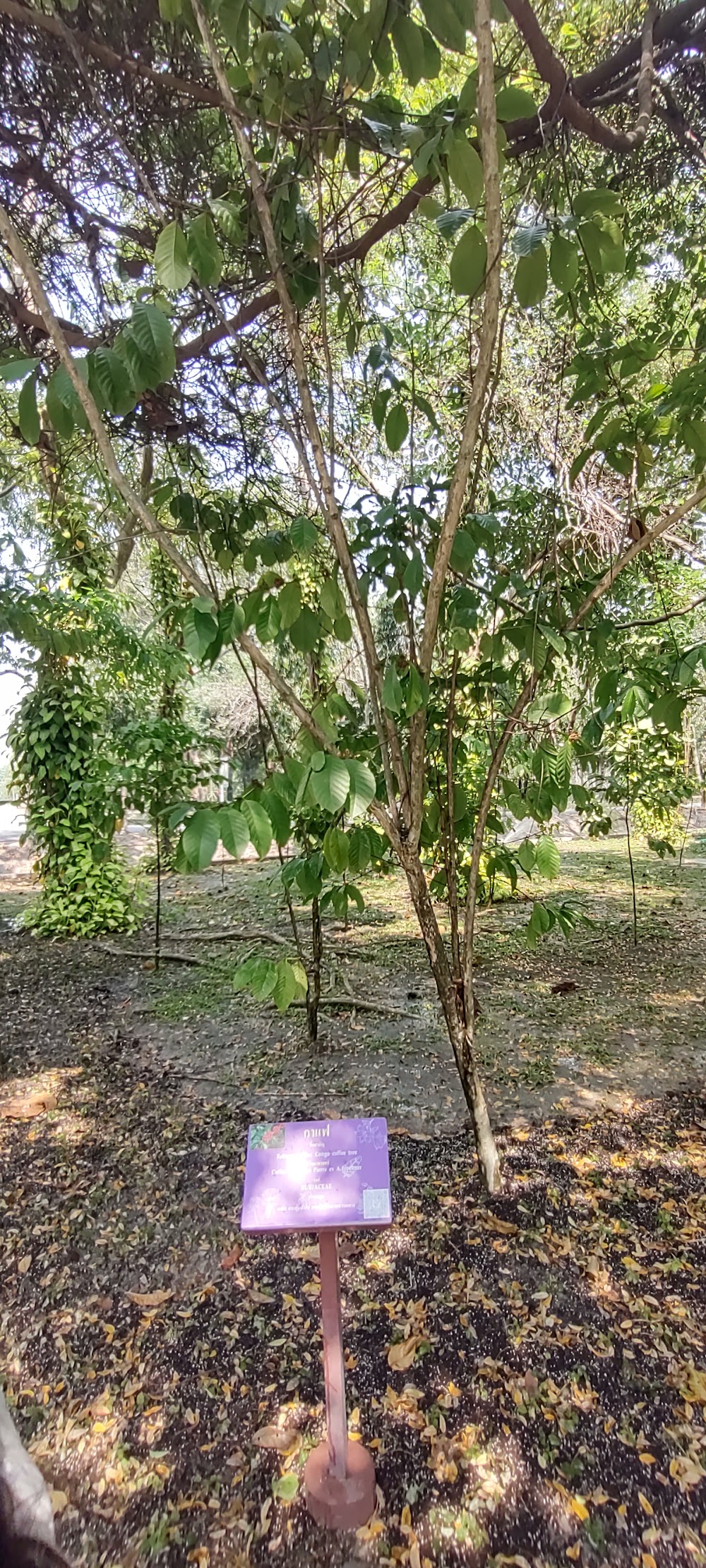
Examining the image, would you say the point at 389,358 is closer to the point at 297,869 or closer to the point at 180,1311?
the point at 297,869

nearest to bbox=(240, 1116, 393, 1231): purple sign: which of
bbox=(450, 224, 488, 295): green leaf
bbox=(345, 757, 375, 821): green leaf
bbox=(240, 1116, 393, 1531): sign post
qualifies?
bbox=(240, 1116, 393, 1531): sign post

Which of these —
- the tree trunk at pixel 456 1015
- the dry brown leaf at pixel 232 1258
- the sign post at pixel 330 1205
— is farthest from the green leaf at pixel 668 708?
the dry brown leaf at pixel 232 1258

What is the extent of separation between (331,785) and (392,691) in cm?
34

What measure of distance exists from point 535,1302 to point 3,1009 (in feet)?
9.61

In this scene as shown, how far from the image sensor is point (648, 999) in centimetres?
371

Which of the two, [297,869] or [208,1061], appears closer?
[297,869]

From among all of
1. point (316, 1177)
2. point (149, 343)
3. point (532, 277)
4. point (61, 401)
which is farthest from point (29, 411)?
point (316, 1177)

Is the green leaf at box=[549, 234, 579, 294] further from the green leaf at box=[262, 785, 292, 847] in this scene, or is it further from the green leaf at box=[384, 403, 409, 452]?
the green leaf at box=[262, 785, 292, 847]

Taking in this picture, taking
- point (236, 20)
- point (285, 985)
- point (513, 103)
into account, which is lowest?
point (285, 985)

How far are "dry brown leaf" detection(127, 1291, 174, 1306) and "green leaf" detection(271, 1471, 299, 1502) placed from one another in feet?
1.71

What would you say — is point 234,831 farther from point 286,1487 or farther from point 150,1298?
point 150,1298

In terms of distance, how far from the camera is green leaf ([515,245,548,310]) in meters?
1.06

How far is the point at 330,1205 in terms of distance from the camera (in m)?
1.15

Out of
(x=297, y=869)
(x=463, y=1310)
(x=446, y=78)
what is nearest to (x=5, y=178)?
(x=446, y=78)
